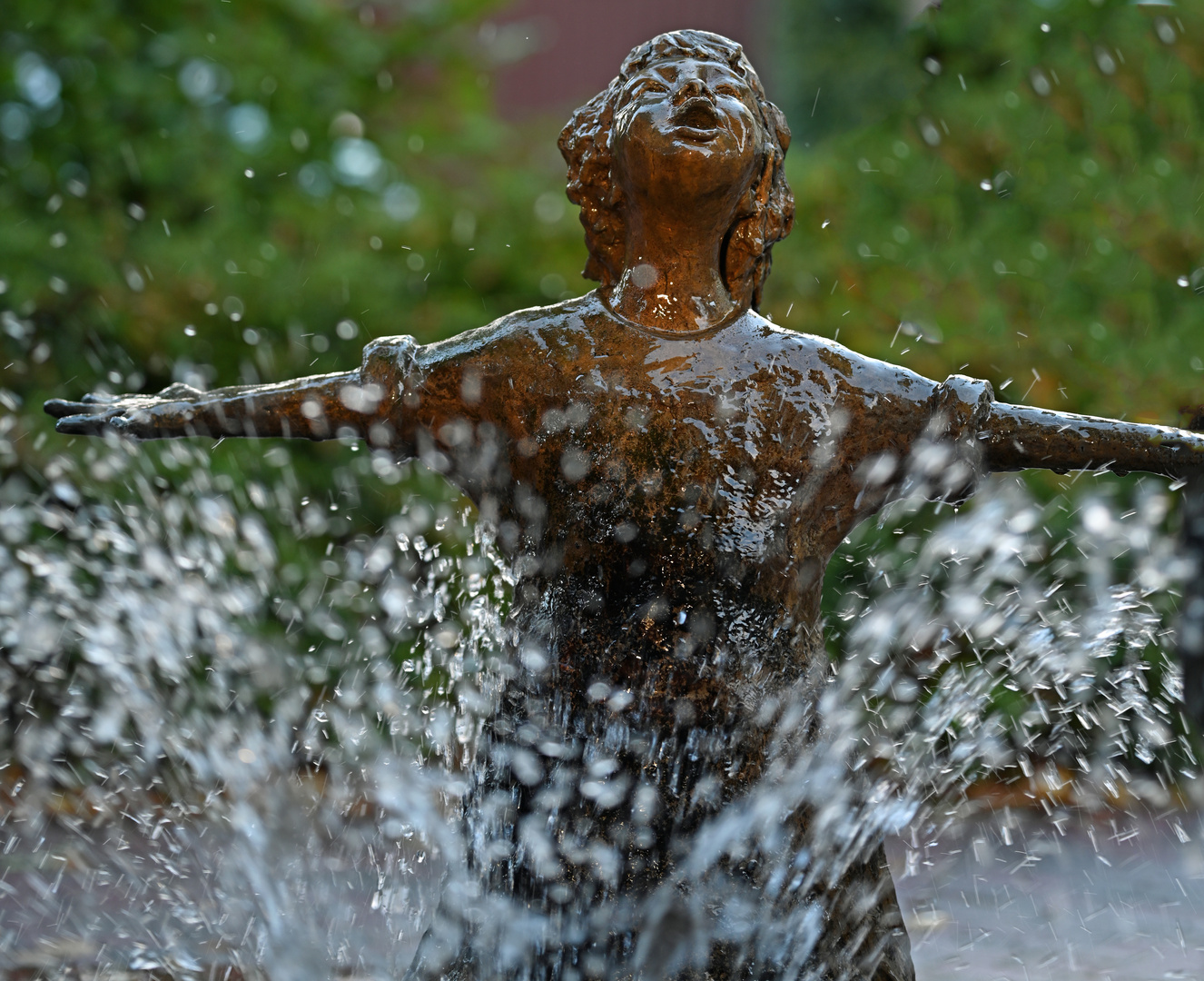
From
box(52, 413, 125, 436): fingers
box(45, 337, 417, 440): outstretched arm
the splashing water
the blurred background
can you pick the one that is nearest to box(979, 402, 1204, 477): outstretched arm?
the splashing water

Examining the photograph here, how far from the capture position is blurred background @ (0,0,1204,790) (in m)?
6.17

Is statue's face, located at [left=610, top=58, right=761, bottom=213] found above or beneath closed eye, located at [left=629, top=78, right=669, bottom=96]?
beneath

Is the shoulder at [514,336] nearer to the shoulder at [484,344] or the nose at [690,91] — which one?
the shoulder at [484,344]

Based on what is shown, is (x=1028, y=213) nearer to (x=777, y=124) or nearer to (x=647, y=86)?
(x=777, y=124)

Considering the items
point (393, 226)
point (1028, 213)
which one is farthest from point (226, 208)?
point (1028, 213)

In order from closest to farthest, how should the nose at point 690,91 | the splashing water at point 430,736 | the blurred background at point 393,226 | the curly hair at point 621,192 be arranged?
the splashing water at point 430,736 → the nose at point 690,91 → the curly hair at point 621,192 → the blurred background at point 393,226

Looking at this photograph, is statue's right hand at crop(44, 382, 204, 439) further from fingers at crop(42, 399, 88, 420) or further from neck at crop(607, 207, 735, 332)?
neck at crop(607, 207, 735, 332)

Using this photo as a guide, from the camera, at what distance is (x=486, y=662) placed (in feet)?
7.77

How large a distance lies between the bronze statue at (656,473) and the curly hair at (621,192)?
0.03 meters

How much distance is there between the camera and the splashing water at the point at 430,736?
81.9 inches

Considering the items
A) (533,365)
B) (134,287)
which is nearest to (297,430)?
(533,365)

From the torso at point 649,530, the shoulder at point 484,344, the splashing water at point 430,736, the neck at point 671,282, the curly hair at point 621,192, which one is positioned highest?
the curly hair at point 621,192

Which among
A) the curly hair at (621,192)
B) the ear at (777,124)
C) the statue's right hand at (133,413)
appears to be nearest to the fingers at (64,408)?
the statue's right hand at (133,413)

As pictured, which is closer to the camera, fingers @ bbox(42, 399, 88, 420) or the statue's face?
the statue's face
